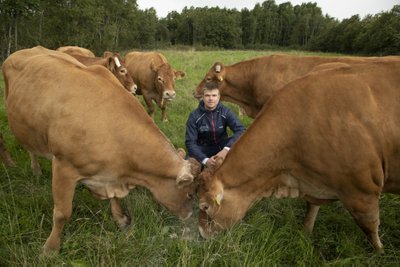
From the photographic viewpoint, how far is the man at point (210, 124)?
471cm

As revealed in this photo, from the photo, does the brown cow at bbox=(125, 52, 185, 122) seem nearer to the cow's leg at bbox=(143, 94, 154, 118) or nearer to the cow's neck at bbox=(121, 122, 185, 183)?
the cow's leg at bbox=(143, 94, 154, 118)

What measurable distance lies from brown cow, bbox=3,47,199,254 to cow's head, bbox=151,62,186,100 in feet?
18.7

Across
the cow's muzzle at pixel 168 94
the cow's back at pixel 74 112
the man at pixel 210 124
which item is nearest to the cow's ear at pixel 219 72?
the cow's muzzle at pixel 168 94

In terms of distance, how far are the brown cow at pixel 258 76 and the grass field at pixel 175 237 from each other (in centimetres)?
296

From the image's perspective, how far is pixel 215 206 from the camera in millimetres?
3408

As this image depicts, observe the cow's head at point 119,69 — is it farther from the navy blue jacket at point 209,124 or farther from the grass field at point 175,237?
the grass field at point 175,237

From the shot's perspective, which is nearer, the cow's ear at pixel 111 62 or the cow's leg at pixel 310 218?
the cow's leg at pixel 310 218

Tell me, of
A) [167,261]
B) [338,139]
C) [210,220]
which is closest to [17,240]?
[167,261]

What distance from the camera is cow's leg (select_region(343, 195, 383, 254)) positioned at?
325 cm

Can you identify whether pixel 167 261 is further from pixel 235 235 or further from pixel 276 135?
pixel 276 135

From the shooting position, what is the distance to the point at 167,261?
3.22 m

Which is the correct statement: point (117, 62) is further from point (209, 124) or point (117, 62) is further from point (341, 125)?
point (341, 125)

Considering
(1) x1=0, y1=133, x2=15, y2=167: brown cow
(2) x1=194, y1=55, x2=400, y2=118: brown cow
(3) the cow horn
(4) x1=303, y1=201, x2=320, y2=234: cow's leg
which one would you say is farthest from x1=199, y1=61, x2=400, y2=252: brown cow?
(3) the cow horn

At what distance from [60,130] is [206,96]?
202 centimetres
